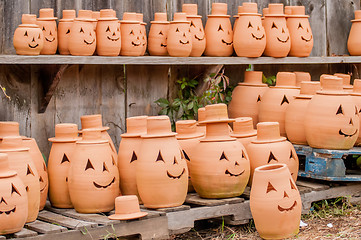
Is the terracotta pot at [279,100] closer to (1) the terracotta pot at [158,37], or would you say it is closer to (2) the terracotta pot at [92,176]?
(1) the terracotta pot at [158,37]

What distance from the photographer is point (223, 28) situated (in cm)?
523

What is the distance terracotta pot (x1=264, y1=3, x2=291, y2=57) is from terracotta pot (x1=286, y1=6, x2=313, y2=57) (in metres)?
0.12

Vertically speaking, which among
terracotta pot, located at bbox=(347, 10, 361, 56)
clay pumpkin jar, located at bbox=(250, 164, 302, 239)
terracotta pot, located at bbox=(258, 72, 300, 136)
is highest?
terracotta pot, located at bbox=(347, 10, 361, 56)

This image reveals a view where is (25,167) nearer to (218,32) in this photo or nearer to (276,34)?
(218,32)

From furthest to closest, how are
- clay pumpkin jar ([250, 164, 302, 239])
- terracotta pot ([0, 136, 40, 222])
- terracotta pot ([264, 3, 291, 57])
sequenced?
terracotta pot ([264, 3, 291, 57]) < clay pumpkin jar ([250, 164, 302, 239]) < terracotta pot ([0, 136, 40, 222])

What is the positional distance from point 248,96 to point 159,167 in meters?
1.55

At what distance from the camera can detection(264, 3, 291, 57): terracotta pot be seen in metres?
5.35

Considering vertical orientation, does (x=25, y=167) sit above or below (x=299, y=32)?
below

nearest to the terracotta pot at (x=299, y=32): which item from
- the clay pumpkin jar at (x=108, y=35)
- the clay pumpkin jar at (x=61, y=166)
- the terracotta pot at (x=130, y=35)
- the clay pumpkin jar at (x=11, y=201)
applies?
the terracotta pot at (x=130, y=35)

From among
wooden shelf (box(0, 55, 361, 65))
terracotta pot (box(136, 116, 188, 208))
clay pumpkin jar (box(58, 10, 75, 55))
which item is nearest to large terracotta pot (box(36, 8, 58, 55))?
clay pumpkin jar (box(58, 10, 75, 55))

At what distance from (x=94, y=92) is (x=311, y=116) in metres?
1.57

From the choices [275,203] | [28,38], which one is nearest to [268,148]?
[275,203]

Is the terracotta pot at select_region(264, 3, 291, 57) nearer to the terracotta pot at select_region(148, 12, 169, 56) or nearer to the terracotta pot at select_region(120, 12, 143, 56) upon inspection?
the terracotta pot at select_region(148, 12, 169, 56)

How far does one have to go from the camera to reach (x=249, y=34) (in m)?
5.19
